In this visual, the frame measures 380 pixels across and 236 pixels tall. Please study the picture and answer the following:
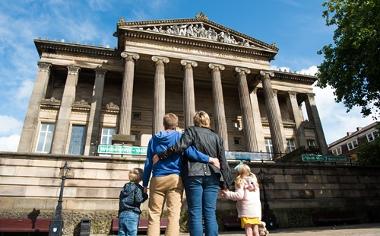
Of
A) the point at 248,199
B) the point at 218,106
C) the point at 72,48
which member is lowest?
the point at 248,199

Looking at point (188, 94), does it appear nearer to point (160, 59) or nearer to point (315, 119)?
point (160, 59)

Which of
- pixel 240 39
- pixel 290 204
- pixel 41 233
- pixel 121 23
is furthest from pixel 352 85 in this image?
pixel 41 233

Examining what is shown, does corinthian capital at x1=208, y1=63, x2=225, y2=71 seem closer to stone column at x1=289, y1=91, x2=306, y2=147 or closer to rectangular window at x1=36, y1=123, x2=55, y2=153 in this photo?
stone column at x1=289, y1=91, x2=306, y2=147

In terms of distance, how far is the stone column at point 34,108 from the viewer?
75.7 feet

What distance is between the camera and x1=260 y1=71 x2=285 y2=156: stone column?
24219 millimetres

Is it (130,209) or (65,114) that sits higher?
(65,114)

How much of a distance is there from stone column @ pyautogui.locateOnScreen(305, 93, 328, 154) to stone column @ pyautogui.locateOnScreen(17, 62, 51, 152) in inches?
1120

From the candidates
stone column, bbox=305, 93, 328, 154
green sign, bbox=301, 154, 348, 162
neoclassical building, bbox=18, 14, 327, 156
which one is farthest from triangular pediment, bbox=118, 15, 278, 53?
green sign, bbox=301, 154, 348, 162

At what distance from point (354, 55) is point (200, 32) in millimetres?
14299

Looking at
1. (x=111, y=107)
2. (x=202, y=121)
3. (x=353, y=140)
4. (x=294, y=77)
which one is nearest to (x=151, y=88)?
(x=111, y=107)

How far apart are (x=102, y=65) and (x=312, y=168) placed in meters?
21.4

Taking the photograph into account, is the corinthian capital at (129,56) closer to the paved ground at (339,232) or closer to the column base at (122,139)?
the column base at (122,139)

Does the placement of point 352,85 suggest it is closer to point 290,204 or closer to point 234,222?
point 290,204

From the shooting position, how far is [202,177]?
4.57 m
